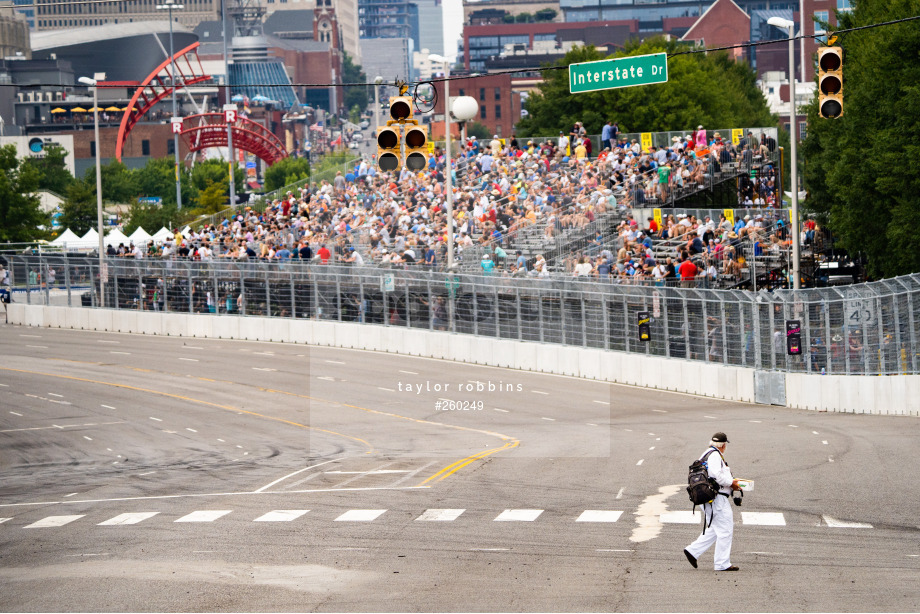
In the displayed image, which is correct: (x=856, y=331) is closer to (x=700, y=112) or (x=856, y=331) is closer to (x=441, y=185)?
(x=441, y=185)

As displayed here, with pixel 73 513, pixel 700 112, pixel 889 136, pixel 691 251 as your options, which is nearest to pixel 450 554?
pixel 73 513

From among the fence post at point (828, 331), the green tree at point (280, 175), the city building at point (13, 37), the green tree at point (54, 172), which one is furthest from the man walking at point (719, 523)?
the city building at point (13, 37)

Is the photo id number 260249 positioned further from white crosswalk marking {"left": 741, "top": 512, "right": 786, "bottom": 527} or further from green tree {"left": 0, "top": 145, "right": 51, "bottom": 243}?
green tree {"left": 0, "top": 145, "right": 51, "bottom": 243}

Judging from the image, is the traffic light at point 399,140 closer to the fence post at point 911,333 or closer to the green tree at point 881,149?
the fence post at point 911,333

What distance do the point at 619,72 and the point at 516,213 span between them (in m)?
17.3

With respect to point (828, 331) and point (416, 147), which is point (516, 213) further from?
point (416, 147)

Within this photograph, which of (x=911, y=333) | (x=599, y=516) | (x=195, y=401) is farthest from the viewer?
(x=195, y=401)

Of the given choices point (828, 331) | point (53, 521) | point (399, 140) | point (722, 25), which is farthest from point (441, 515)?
point (722, 25)

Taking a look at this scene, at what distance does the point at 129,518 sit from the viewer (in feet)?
60.5

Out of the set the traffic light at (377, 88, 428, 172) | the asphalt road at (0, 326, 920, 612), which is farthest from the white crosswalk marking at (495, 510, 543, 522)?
the traffic light at (377, 88, 428, 172)

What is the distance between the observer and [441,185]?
4759 centimetres

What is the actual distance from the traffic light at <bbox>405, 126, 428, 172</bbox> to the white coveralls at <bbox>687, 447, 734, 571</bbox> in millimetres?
5511

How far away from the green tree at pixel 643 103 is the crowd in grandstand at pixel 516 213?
28999 millimetres

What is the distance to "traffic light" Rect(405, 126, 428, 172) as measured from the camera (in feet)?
57.1
